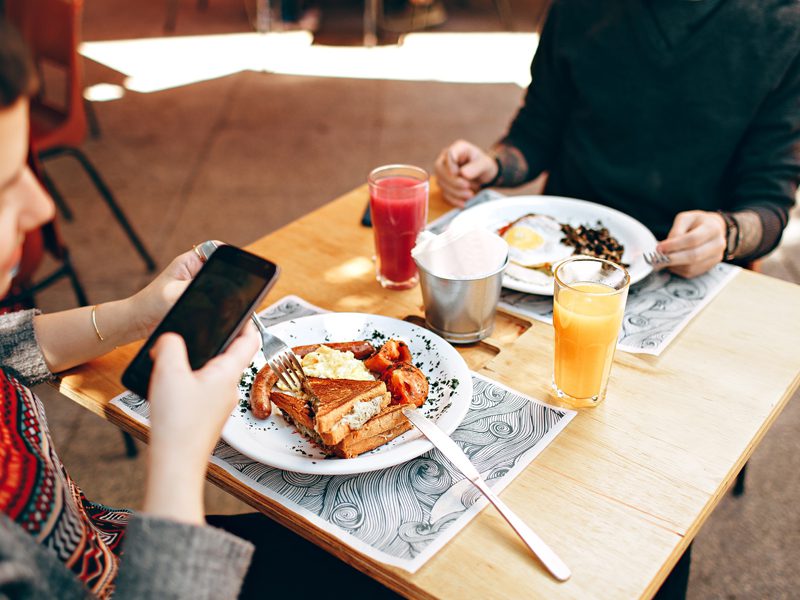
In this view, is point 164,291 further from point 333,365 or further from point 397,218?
point 397,218

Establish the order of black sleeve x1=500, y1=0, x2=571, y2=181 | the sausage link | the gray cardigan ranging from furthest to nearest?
black sleeve x1=500, y1=0, x2=571, y2=181 < the sausage link < the gray cardigan

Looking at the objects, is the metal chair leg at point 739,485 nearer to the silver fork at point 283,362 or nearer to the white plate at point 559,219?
the white plate at point 559,219

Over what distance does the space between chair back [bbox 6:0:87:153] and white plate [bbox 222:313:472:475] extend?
5.95ft

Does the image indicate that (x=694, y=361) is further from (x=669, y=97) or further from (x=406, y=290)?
(x=669, y=97)

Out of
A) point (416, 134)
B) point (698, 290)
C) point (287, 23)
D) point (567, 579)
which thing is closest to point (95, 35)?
point (287, 23)

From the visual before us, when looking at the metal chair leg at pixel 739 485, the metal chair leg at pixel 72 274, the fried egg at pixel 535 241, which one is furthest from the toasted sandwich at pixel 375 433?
the metal chair leg at pixel 72 274

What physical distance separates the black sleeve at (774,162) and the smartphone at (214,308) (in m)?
1.14

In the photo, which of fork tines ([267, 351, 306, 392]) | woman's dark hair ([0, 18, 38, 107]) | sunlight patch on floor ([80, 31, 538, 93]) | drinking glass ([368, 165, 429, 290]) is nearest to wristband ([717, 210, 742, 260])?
drinking glass ([368, 165, 429, 290])

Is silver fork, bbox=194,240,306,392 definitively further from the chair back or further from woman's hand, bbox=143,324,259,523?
the chair back

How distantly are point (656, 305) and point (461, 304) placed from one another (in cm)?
38

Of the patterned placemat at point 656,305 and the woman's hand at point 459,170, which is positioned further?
the woman's hand at point 459,170

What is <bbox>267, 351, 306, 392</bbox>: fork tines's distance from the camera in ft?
3.36

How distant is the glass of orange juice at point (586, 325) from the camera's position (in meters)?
1.02

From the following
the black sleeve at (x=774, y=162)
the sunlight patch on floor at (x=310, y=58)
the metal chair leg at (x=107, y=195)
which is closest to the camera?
the black sleeve at (x=774, y=162)
